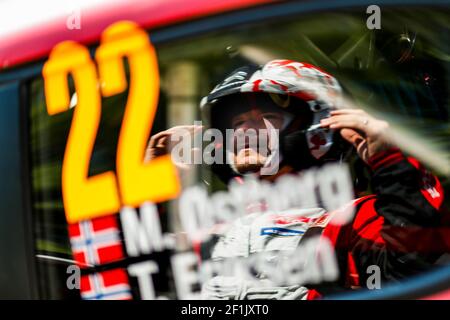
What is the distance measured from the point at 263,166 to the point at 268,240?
7.6 inches

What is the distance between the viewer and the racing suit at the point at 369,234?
1.66 m

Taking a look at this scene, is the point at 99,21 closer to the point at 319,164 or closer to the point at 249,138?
the point at 249,138

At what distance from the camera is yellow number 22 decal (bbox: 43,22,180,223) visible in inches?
70.7

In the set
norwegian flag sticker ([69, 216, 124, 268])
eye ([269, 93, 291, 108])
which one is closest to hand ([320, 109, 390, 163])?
eye ([269, 93, 291, 108])

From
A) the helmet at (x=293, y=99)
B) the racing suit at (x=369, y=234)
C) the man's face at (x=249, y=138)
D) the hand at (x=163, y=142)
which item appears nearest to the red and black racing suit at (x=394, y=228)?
the racing suit at (x=369, y=234)

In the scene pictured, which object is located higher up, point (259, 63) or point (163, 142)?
point (259, 63)

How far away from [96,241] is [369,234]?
0.73 metres

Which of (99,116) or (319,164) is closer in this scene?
(319,164)

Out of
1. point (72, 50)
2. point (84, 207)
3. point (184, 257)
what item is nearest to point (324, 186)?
point (184, 257)

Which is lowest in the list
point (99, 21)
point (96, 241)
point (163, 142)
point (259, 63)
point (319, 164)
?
point (96, 241)

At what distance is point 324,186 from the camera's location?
172cm

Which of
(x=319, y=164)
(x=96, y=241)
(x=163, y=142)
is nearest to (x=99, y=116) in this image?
(x=163, y=142)

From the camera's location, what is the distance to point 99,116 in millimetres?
1835

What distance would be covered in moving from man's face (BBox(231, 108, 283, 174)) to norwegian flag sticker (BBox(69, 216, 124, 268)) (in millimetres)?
379
